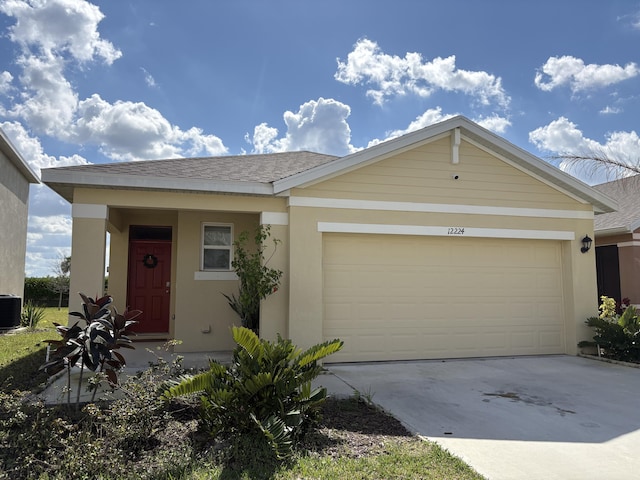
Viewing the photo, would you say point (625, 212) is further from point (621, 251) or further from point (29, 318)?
point (29, 318)

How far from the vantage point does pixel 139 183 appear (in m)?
7.88

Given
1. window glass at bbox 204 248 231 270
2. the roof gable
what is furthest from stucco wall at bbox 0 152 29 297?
the roof gable

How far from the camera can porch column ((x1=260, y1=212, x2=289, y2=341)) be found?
8484 millimetres

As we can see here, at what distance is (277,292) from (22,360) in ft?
15.5

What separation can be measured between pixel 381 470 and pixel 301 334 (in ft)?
15.0

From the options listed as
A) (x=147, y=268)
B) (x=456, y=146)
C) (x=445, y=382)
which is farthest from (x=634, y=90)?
(x=147, y=268)

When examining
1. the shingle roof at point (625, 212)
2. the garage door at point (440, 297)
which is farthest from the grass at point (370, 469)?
the shingle roof at point (625, 212)

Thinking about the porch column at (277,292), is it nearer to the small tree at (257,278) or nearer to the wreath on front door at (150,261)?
the small tree at (257,278)

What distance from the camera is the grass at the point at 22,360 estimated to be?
6.70 meters

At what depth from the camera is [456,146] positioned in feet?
31.0

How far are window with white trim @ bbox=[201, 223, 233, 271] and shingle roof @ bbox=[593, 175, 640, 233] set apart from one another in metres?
9.28

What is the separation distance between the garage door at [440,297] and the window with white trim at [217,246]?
246cm

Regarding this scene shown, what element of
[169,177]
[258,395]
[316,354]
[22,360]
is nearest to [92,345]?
[258,395]

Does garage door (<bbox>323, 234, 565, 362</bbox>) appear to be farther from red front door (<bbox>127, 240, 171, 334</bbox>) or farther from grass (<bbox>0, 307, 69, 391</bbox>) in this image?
red front door (<bbox>127, 240, 171, 334</bbox>)
